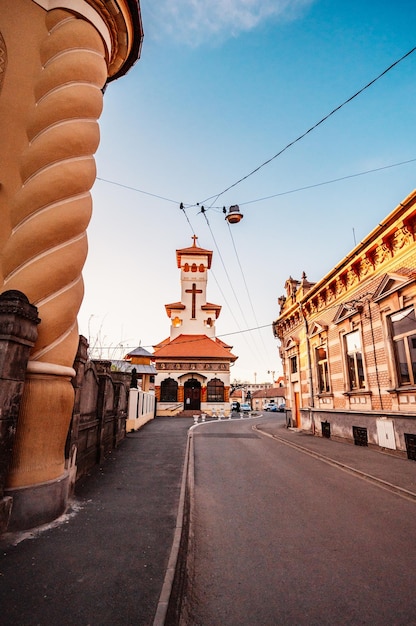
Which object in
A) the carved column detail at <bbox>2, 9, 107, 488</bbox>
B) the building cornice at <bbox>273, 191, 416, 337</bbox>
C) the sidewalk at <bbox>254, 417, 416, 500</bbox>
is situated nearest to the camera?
the carved column detail at <bbox>2, 9, 107, 488</bbox>

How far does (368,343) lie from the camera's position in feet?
→ 38.8

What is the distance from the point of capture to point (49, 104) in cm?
559

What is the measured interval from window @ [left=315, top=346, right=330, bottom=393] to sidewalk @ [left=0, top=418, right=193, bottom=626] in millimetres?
11403

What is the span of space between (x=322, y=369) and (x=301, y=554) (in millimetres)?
13021

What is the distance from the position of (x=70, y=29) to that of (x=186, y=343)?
32542mm

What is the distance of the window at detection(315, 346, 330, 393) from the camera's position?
15391 mm

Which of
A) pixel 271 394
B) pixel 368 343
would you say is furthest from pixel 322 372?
pixel 271 394

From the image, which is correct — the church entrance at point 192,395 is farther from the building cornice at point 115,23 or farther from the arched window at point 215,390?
the building cornice at point 115,23

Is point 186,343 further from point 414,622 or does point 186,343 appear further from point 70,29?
point 414,622

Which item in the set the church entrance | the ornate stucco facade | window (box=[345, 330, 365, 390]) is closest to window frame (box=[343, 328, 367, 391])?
window (box=[345, 330, 365, 390])

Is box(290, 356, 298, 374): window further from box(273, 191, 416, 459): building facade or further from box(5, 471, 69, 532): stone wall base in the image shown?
box(5, 471, 69, 532): stone wall base

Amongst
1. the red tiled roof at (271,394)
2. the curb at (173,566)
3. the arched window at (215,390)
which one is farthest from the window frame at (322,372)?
the red tiled roof at (271,394)

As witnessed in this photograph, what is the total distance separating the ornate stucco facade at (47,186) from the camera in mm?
4656

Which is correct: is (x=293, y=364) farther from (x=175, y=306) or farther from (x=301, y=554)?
(x=175, y=306)
